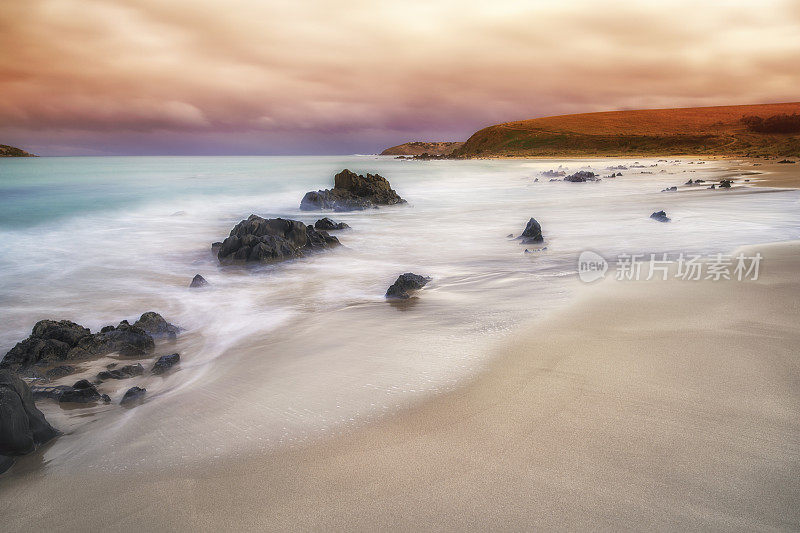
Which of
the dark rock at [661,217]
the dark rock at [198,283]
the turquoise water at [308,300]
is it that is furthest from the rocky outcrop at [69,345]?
the dark rock at [661,217]

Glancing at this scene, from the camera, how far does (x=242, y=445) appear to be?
98.0 inches

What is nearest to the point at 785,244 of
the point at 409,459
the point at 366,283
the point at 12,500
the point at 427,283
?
the point at 427,283

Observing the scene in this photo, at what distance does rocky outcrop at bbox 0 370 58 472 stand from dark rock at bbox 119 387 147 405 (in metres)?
0.53

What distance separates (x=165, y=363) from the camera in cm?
380

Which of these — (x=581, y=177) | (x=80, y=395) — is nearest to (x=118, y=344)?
(x=80, y=395)

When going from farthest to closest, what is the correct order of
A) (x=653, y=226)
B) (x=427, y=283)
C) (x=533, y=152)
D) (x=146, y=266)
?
1. (x=533, y=152)
2. (x=653, y=226)
3. (x=146, y=266)
4. (x=427, y=283)

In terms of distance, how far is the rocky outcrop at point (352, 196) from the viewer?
1647 cm

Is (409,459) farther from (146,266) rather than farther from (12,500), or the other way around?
(146,266)

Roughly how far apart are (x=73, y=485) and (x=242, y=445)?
2.45 ft

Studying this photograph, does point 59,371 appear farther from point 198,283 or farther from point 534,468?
point 534,468

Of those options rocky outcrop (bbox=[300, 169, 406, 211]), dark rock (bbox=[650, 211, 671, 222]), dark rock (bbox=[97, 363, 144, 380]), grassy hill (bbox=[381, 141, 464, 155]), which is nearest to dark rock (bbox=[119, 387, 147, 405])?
dark rock (bbox=[97, 363, 144, 380])

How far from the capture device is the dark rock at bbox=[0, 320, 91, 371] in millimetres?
3844

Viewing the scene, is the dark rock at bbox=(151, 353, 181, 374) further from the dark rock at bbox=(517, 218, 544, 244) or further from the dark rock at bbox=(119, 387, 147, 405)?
the dark rock at bbox=(517, 218, 544, 244)

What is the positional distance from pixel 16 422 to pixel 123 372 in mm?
1157
